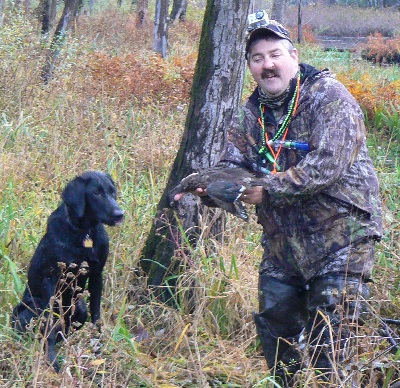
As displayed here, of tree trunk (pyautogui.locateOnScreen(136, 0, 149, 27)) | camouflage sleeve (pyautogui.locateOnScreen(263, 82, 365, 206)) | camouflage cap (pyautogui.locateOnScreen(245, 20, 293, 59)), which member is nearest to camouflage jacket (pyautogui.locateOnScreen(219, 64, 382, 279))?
camouflage sleeve (pyautogui.locateOnScreen(263, 82, 365, 206))

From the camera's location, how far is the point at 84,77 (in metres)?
9.74

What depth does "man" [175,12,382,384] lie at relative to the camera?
3391mm

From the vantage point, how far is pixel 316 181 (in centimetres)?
335

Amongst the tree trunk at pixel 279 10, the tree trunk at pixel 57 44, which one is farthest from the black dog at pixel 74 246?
the tree trunk at pixel 279 10

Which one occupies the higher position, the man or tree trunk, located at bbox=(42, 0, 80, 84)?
tree trunk, located at bbox=(42, 0, 80, 84)

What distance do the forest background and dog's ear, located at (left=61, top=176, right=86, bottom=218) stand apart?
2.17ft

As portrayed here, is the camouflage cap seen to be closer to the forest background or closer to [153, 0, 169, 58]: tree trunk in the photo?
the forest background

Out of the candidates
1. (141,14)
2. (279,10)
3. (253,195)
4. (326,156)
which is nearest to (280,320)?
(253,195)

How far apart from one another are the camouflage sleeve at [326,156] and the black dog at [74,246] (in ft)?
4.49

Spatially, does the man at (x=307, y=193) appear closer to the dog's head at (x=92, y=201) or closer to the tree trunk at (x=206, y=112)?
the dog's head at (x=92, y=201)

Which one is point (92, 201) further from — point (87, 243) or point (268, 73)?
point (268, 73)

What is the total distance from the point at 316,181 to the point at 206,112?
2.10 meters

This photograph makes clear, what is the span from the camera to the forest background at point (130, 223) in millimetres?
4000

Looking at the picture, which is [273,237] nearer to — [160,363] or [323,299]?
[323,299]
